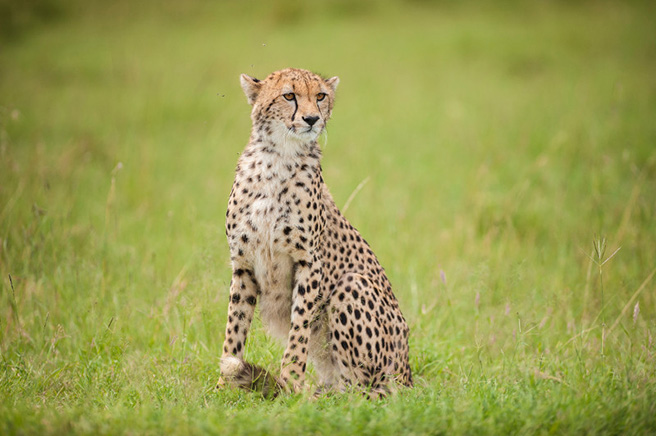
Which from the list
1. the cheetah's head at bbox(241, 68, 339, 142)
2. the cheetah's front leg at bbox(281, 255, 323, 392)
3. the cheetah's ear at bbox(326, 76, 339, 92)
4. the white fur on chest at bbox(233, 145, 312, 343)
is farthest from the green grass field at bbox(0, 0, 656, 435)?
the cheetah's head at bbox(241, 68, 339, 142)

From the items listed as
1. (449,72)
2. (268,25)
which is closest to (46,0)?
(268,25)

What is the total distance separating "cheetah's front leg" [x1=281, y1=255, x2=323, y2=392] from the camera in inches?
123

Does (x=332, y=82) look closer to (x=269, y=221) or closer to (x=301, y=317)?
(x=269, y=221)

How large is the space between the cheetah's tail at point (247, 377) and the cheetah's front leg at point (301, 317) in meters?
0.10

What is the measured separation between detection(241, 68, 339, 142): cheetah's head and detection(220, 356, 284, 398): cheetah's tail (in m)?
1.04

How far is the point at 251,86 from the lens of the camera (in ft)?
10.5

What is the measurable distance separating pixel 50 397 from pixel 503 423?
6.62ft

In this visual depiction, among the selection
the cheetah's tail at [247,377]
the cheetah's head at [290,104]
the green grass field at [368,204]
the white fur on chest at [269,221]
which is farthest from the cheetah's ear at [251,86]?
the cheetah's tail at [247,377]

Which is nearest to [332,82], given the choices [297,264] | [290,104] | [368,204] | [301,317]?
[290,104]

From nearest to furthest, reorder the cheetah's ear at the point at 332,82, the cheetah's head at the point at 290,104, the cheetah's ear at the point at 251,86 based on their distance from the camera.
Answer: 1. the cheetah's head at the point at 290,104
2. the cheetah's ear at the point at 251,86
3. the cheetah's ear at the point at 332,82

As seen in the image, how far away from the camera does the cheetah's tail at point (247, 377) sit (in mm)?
2914

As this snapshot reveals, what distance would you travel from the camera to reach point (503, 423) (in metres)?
2.64

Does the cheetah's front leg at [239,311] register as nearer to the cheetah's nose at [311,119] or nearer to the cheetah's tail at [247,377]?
the cheetah's tail at [247,377]

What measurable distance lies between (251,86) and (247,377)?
135 centimetres
